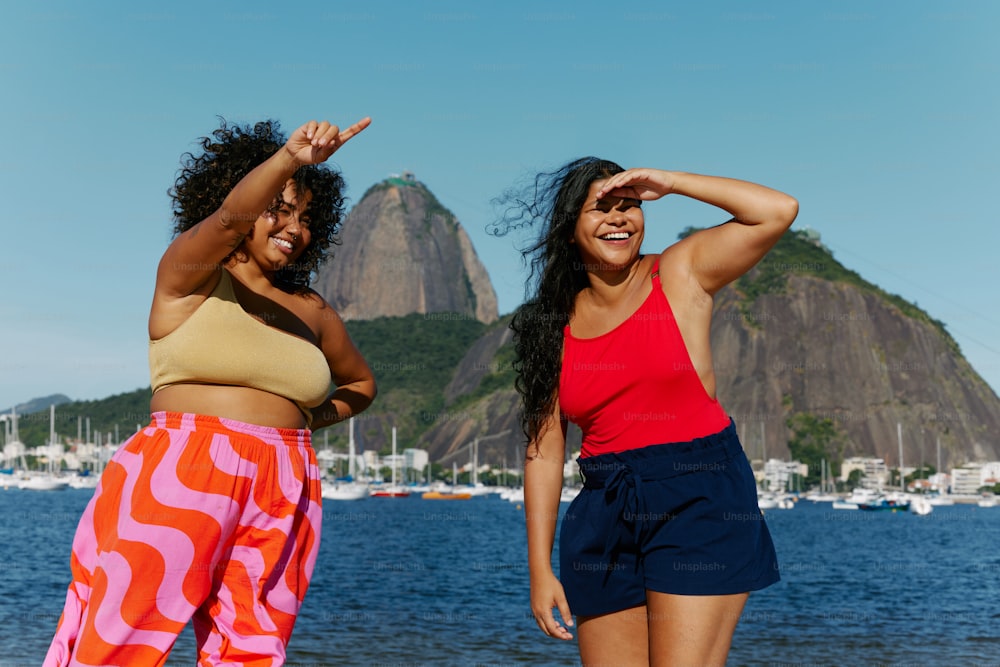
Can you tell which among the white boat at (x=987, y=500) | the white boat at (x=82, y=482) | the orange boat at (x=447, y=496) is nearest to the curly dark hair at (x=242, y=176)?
the orange boat at (x=447, y=496)

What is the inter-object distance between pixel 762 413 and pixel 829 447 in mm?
8725

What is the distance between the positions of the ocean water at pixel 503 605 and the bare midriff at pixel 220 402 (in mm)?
9094

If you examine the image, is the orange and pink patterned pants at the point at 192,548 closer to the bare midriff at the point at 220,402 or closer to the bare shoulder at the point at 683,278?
the bare midriff at the point at 220,402

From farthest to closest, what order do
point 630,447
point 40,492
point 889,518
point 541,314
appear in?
point 40,492
point 889,518
point 541,314
point 630,447

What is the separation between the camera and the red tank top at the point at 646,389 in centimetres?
286

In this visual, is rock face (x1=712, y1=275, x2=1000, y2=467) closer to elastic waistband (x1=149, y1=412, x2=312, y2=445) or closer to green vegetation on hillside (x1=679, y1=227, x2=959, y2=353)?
green vegetation on hillside (x1=679, y1=227, x2=959, y2=353)

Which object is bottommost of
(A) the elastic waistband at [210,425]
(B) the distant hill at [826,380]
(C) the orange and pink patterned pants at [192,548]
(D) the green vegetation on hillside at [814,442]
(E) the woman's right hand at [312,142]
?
(C) the orange and pink patterned pants at [192,548]

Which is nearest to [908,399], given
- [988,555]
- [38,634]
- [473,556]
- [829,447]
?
[829,447]

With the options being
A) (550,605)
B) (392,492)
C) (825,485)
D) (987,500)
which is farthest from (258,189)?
(987,500)

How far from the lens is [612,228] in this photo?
10.0 ft

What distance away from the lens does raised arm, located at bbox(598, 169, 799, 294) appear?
2.80 meters

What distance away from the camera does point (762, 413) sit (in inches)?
4744

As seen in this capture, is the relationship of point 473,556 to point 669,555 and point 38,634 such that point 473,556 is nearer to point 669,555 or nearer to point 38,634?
point 38,634

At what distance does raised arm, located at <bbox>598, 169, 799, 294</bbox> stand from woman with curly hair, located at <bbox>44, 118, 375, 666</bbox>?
0.88 m
